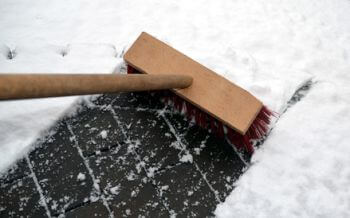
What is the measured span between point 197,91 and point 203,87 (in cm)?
5

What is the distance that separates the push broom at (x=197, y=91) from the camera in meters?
2.15

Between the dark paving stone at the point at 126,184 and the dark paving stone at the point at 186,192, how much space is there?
0.22ft

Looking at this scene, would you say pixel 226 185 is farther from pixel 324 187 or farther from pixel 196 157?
pixel 324 187

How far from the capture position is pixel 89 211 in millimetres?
2180

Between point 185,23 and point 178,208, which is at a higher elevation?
point 185,23

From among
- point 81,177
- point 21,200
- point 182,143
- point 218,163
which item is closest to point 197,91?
point 182,143

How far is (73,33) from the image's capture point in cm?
313

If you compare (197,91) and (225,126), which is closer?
(197,91)

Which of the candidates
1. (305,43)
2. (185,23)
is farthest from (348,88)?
(185,23)

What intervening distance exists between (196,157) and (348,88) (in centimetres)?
137

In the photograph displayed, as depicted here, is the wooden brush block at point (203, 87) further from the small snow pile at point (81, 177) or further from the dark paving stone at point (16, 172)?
the dark paving stone at point (16, 172)

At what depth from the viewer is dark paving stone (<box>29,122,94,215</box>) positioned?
2.22 metres

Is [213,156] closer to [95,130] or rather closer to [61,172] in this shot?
[95,130]

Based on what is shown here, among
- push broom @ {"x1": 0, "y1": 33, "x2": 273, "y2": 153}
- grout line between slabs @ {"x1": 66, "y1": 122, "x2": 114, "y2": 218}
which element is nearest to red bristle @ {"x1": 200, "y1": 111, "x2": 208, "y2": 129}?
push broom @ {"x1": 0, "y1": 33, "x2": 273, "y2": 153}
